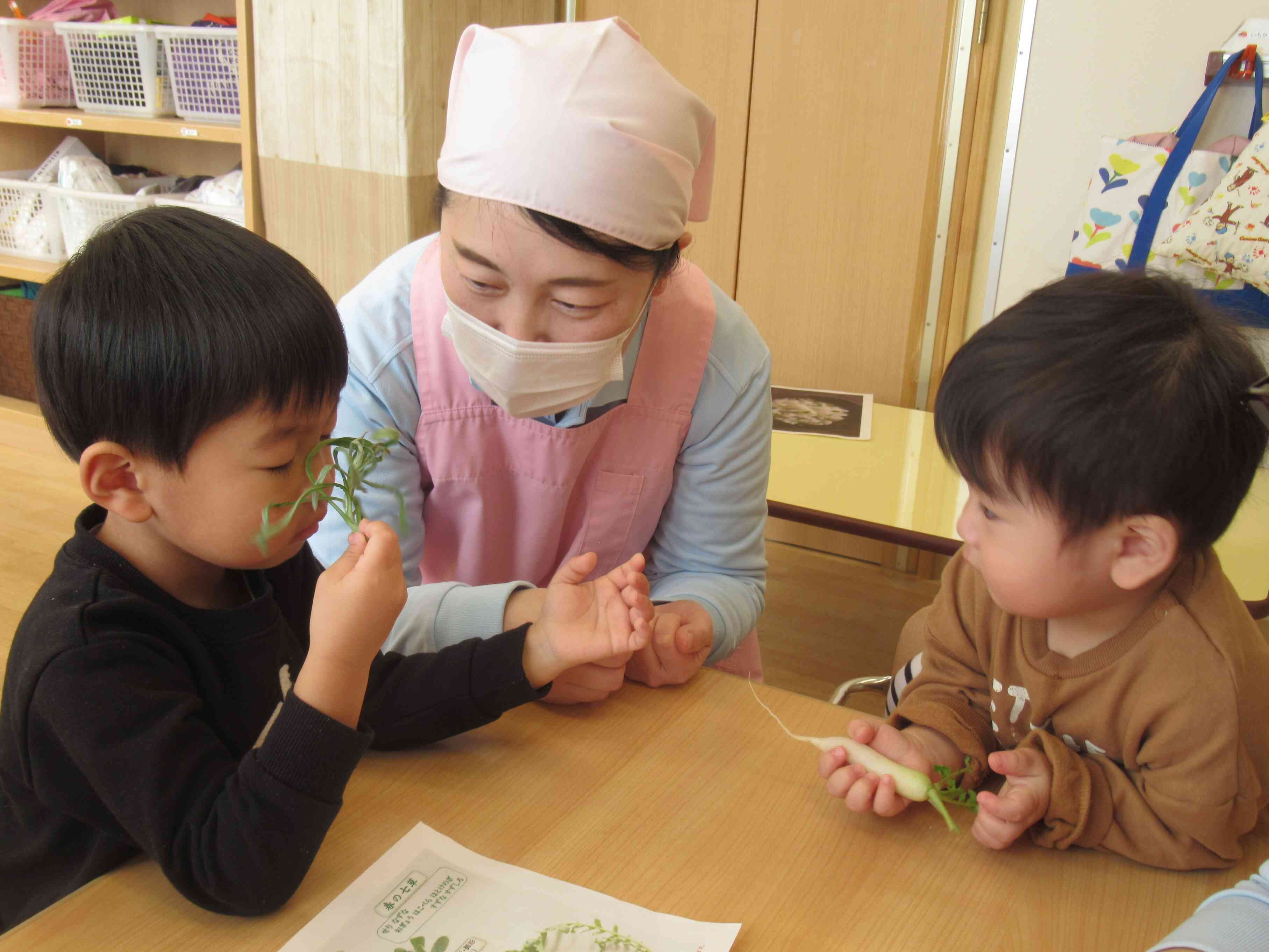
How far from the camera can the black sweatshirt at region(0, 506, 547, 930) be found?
27.6 inches

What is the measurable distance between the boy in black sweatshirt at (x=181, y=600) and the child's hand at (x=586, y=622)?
6.6 inches

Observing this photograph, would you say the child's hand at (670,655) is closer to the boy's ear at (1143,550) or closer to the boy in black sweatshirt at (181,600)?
the boy in black sweatshirt at (181,600)

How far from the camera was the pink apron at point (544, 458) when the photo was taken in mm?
1174

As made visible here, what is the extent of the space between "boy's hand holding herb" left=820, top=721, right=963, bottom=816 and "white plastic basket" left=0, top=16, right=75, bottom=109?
3283mm

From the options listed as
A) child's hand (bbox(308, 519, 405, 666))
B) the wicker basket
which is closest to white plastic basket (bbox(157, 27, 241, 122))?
the wicker basket

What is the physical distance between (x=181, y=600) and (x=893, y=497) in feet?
4.36

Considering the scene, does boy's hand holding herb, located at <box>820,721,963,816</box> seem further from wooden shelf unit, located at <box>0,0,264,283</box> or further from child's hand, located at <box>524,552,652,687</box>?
wooden shelf unit, located at <box>0,0,264,283</box>

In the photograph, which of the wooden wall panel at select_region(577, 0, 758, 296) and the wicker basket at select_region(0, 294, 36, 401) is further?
the wicker basket at select_region(0, 294, 36, 401)

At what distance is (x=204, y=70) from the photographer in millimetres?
2850

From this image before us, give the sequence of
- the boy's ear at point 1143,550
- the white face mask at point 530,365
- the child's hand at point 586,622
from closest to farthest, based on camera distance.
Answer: the boy's ear at point 1143,550 → the child's hand at point 586,622 → the white face mask at point 530,365

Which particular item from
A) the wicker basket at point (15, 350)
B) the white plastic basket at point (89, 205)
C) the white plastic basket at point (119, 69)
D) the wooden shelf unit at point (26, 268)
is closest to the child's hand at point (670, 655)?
the white plastic basket at point (89, 205)

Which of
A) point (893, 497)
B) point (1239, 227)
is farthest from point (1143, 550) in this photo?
point (1239, 227)

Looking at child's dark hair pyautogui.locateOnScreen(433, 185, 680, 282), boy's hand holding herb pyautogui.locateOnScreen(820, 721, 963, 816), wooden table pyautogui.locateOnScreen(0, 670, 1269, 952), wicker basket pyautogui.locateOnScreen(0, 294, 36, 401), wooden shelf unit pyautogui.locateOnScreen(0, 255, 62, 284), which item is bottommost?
wicker basket pyautogui.locateOnScreen(0, 294, 36, 401)

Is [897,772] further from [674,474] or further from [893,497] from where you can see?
[893,497]
